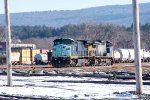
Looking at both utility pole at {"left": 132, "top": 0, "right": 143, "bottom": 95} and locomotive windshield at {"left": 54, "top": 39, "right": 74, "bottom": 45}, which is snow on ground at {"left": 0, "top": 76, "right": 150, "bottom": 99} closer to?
utility pole at {"left": 132, "top": 0, "right": 143, "bottom": 95}

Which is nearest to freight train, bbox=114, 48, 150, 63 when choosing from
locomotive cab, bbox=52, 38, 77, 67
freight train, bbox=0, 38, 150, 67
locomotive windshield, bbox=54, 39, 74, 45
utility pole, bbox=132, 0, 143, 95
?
freight train, bbox=0, 38, 150, 67

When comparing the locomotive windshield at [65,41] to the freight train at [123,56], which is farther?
the freight train at [123,56]

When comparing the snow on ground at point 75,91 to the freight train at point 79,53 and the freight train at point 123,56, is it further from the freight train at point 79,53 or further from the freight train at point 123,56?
the freight train at point 123,56

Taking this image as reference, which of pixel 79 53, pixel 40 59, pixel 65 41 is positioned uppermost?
pixel 65 41

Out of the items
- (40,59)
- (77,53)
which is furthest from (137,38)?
(40,59)

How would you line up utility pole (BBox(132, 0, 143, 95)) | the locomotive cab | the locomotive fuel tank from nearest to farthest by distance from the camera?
utility pole (BBox(132, 0, 143, 95)), the locomotive cab, the locomotive fuel tank

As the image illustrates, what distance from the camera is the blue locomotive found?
56.7 meters

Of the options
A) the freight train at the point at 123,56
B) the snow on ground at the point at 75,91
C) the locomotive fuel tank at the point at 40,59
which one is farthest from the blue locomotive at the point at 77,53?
the snow on ground at the point at 75,91

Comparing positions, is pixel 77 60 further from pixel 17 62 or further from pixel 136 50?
pixel 136 50

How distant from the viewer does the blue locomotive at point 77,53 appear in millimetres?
56656

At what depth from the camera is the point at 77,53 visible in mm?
57969

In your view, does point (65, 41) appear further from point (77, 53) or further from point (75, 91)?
point (75, 91)

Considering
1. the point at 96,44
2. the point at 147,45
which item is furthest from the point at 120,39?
the point at 96,44

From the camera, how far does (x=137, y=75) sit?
18.8 metres
